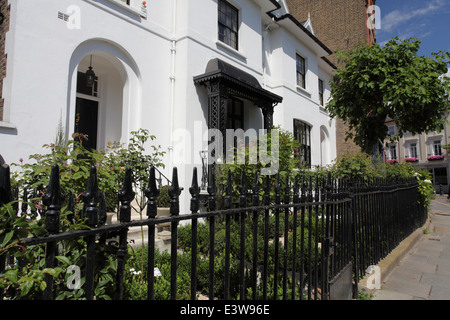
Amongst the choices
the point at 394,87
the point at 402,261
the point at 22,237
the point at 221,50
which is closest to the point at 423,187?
the point at 394,87

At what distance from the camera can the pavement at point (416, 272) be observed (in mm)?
3650

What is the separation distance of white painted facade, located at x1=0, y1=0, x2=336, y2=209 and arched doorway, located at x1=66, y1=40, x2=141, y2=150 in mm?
29

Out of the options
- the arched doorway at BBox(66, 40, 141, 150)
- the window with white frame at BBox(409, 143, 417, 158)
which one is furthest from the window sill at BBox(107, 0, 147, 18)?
the window with white frame at BBox(409, 143, 417, 158)

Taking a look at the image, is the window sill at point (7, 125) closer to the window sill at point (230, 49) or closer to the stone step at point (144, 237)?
the stone step at point (144, 237)

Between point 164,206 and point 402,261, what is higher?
point 164,206

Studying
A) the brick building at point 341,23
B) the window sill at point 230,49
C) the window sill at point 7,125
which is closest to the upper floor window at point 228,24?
the window sill at point 230,49

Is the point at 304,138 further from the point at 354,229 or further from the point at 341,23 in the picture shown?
the point at 354,229

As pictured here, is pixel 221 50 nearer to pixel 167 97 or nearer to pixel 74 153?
pixel 167 97

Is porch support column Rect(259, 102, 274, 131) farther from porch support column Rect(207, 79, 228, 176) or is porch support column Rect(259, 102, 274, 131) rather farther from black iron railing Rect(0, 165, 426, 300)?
black iron railing Rect(0, 165, 426, 300)

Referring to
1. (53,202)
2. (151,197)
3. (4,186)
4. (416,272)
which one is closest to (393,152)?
(416,272)

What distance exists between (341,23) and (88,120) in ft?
59.5

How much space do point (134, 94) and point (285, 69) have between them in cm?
766

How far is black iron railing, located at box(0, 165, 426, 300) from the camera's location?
48.9 inches

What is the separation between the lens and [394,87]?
6.38 metres
